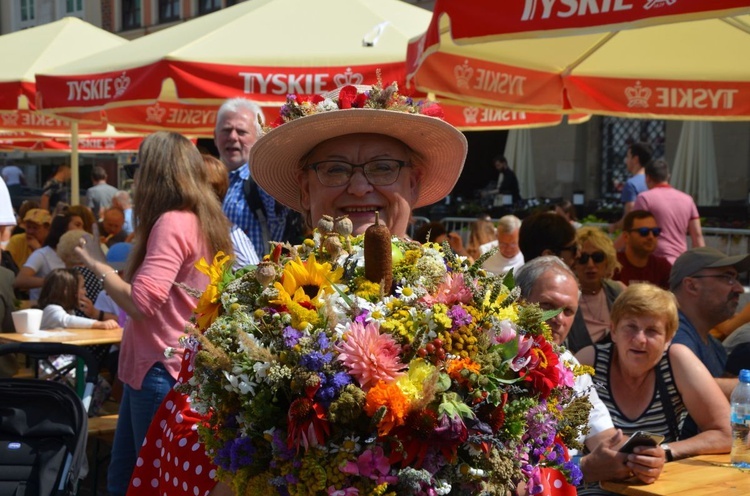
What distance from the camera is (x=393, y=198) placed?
243 centimetres

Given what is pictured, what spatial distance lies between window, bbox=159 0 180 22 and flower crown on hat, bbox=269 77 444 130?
3204 cm

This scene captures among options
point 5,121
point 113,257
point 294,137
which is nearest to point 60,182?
point 5,121

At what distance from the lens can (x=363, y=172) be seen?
240cm

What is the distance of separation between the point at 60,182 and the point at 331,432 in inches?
746

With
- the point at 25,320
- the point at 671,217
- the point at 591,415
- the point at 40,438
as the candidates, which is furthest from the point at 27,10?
the point at 591,415

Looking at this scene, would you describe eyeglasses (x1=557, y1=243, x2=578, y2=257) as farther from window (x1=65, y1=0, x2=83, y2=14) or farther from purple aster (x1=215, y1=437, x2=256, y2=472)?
window (x1=65, y1=0, x2=83, y2=14)

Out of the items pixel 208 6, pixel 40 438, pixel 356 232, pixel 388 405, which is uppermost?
pixel 208 6

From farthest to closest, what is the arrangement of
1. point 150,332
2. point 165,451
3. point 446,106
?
point 446,106 < point 150,332 < point 165,451

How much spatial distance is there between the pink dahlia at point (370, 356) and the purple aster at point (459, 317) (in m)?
0.13

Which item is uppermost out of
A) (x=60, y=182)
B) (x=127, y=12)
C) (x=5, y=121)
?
(x=127, y=12)

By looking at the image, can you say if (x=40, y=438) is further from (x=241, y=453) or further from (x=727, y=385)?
(x=727, y=385)

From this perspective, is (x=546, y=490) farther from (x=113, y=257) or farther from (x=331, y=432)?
(x=113, y=257)

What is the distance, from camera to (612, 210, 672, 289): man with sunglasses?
7.53 m

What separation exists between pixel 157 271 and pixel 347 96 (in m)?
1.94
